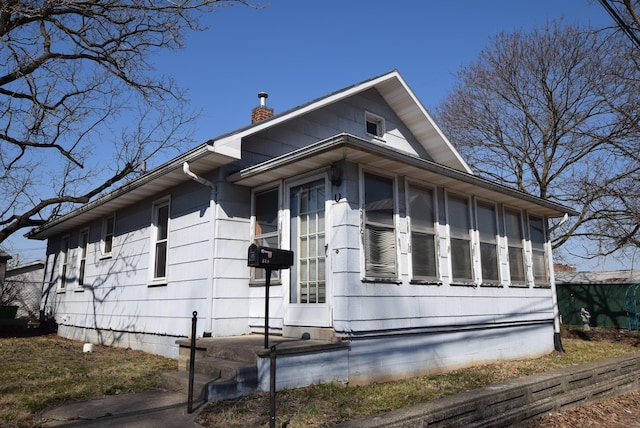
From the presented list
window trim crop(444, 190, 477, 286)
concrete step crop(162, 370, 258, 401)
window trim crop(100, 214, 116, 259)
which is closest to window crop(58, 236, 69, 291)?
window trim crop(100, 214, 116, 259)

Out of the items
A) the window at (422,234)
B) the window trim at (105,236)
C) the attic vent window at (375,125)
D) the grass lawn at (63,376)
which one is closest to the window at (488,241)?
the window at (422,234)

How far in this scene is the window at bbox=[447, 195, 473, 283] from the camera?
8398 mm

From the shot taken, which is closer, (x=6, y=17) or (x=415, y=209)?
(x=415, y=209)

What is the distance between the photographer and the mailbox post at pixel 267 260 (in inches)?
220

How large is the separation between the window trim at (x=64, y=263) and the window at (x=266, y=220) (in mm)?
9210

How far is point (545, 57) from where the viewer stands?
1700cm

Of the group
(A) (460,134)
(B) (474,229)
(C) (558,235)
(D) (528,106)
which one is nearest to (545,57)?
(D) (528,106)

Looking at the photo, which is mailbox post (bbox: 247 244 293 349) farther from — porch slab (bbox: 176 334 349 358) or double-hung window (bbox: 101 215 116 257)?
double-hung window (bbox: 101 215 116 257)

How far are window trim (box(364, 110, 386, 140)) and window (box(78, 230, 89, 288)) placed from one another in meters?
8.52

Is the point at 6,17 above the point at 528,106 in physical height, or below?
below

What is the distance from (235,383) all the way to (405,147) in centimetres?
744

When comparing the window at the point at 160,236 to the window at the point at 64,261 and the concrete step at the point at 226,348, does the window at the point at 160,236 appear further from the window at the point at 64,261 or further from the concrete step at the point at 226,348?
the window at the point at 64,261

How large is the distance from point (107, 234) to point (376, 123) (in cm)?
735

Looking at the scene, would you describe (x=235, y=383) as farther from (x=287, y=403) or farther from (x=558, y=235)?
(x=558, y=235)
